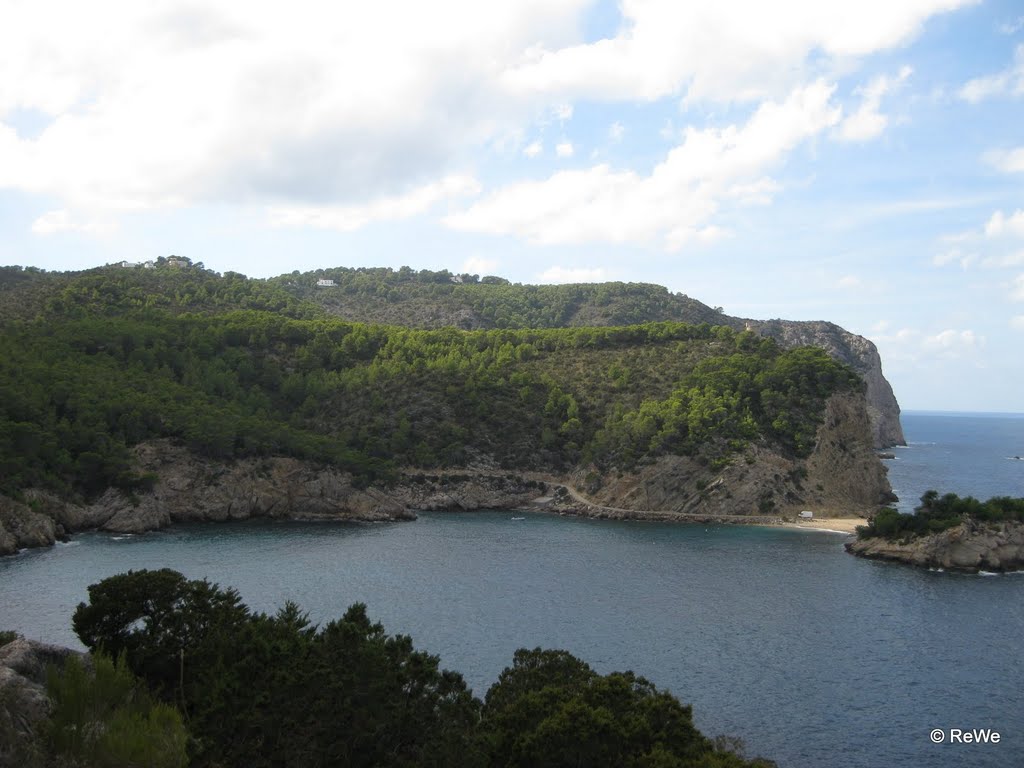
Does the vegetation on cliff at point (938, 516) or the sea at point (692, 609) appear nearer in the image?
the sea at point (692, 609)

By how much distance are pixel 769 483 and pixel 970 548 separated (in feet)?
80.1

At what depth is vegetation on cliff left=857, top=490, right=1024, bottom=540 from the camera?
212 ft

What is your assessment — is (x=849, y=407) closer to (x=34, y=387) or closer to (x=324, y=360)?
(x=324, y=360)

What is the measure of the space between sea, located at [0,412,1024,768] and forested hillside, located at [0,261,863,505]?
34.9 ft

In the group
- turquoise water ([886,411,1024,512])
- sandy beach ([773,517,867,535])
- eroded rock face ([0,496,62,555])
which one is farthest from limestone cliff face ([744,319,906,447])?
eroded rock face ([0,496,62,555])

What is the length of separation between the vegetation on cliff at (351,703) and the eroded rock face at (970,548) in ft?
149

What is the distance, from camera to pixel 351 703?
73.0ft

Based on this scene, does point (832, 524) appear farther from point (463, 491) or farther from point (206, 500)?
point (206, 500)

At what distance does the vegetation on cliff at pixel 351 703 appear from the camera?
21.4 metres

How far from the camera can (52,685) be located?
14.9 metres

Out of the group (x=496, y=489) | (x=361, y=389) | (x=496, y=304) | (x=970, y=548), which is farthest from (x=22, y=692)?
(x=496, y=304)

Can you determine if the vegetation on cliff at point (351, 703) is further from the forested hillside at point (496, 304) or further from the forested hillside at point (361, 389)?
the forested hillside at point (496, 304)

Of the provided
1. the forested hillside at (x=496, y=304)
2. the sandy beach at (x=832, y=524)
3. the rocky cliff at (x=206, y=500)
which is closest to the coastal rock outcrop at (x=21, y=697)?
the rocky cliff at (x=206, y=500)

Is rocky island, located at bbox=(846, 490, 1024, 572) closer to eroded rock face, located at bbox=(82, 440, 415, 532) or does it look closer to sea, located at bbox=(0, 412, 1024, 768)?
sea, located at bbox=(0, 412, 1024, 768)
